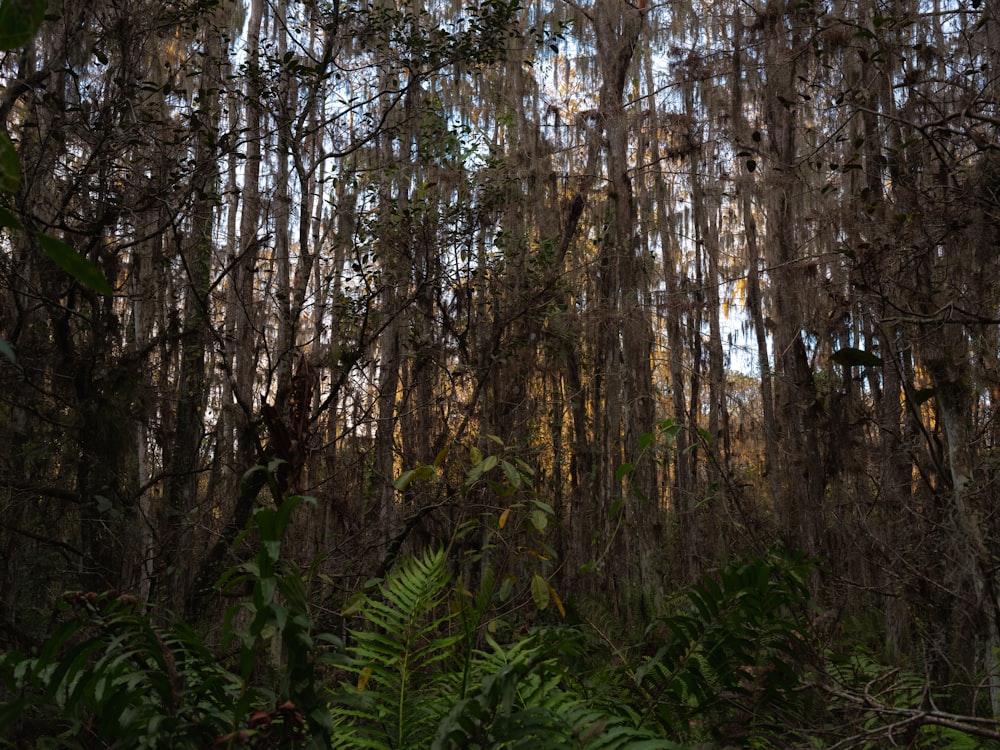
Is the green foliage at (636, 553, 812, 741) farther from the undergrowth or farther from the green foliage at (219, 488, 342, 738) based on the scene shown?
the green foliage at (219, 488, 342, 738)

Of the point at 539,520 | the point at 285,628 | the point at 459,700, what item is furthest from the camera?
the point at 539,520

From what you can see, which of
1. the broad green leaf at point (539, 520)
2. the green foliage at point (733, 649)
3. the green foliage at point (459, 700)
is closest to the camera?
the green foliage at point (459, 700)

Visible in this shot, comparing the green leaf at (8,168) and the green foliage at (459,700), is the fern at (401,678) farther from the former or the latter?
the green leaf at (8,168)

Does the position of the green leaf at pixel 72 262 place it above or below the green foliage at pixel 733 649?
above

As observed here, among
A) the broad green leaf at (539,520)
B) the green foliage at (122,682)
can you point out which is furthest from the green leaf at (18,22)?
the broad green leaf at (539,520)

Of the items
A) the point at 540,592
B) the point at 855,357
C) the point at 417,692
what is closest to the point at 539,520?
the point at 540,592

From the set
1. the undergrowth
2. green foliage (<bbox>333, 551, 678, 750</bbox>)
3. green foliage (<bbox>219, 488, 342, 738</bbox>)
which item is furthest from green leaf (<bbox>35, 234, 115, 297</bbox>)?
green foliage (<bbox>333, 551, 678, 750</bbox>)

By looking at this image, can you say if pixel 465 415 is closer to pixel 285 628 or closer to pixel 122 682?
pixel 122 682

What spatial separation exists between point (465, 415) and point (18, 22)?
5.72 meters

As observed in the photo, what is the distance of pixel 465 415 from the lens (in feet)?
21.2

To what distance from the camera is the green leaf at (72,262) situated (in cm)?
78

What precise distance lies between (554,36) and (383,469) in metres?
3.66

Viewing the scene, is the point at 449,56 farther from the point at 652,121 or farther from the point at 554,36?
the point at 652,121

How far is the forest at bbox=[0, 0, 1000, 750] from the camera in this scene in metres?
2.33
